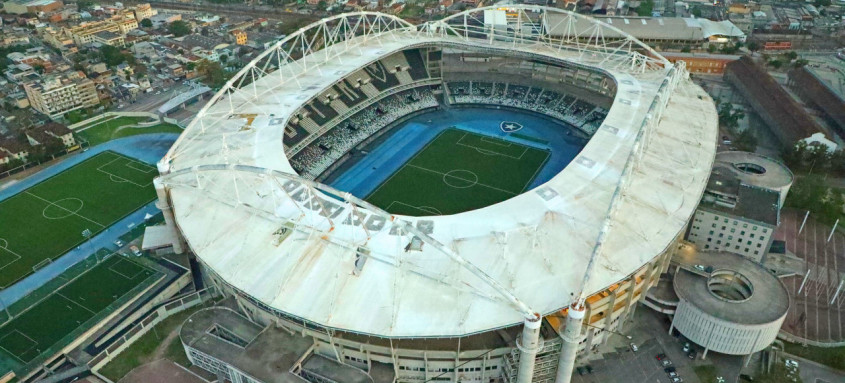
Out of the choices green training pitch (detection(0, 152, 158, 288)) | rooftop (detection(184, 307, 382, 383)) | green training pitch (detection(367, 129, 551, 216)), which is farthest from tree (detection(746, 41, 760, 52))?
green training pitch (detection(0, 152, 158, 288))

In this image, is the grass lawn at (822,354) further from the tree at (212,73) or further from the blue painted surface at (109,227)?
the tree at (212,73)

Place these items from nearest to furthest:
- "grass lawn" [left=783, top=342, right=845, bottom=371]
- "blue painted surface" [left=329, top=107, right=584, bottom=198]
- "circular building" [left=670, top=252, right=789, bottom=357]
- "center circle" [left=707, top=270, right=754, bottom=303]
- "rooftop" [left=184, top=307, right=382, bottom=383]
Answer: "rooftop" [left=184, top=307, right=382, bottom=383] → "circular building" [left=670, top=252, right=789, bottom=357] → "grass lawn" [left=783, top=342, right=845, bottom=371] → "center circle" [left=707, top=270, right=754, bottom=303] → "blue painted surface" [left=329, top=107, right=584, bottom=198]

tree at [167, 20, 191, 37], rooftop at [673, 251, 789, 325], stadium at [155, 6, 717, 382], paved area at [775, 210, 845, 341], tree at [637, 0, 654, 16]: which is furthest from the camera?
tree at [637, 0, 654, 16]

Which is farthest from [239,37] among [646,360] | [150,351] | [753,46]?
[646,360]

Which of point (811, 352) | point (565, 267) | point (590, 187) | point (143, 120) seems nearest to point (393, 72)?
point (143, 120)

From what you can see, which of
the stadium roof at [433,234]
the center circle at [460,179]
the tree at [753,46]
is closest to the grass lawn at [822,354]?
the stadium roof at [433,234]

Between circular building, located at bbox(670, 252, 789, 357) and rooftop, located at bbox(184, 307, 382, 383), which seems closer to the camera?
rooftop, located at bbox(184, 307, 382, 383)

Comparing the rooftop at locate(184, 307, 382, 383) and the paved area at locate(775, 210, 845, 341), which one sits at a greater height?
the rooftop at locate(184, 307, 382, 383)

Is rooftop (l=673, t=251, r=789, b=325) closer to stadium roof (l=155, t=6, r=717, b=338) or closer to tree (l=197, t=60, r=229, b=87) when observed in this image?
stadium roof (l=155, t=6, r=717, b=338)
